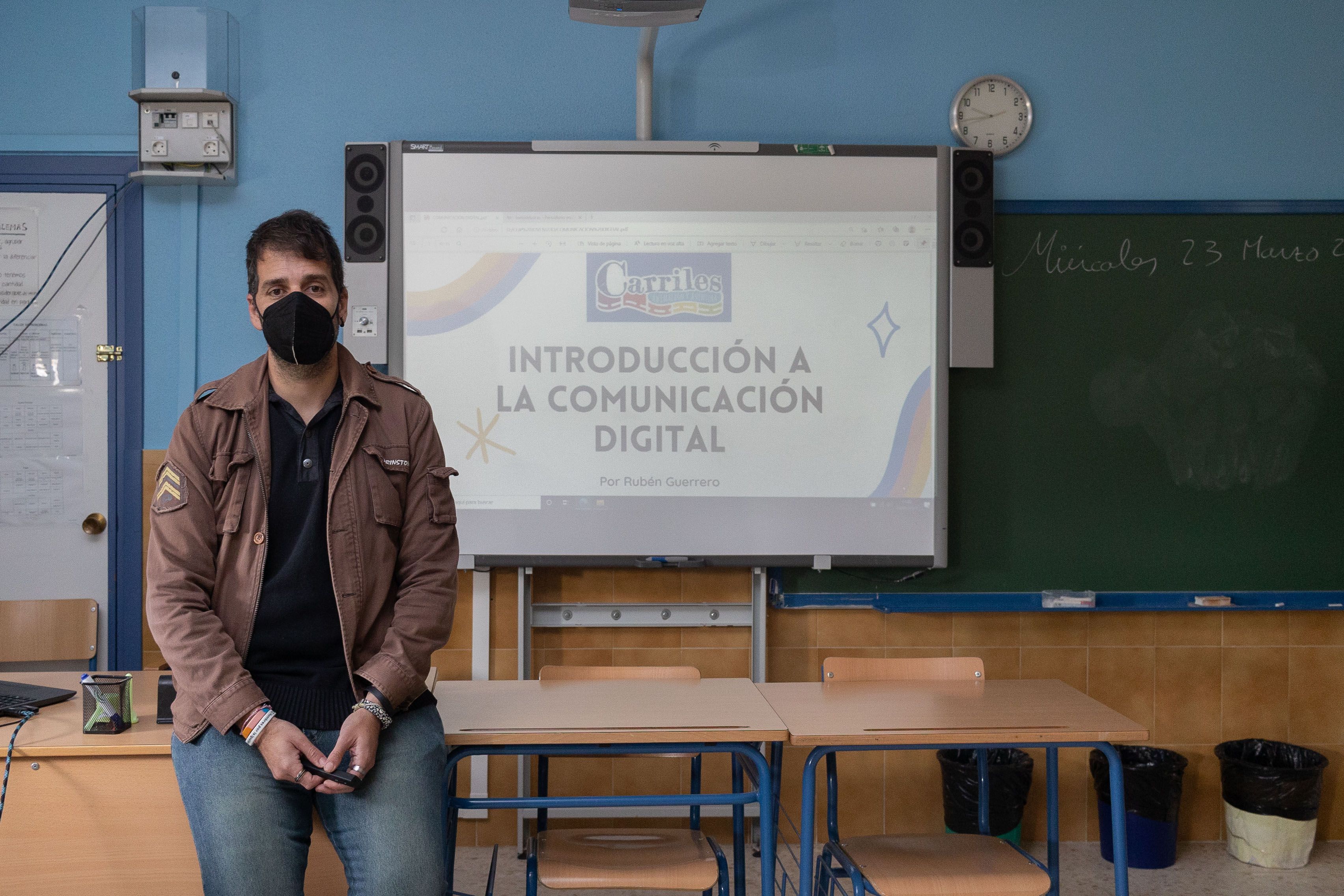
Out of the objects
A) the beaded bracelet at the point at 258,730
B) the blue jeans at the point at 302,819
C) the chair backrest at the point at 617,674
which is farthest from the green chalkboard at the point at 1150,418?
the beaded bracelet at the point at 258,730

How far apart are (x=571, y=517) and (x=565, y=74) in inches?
60.1

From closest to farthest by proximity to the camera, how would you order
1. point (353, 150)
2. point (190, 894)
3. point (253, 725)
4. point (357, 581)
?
point (253, 725)
point (357, 581)
point (190, 894)
point (353, 150)

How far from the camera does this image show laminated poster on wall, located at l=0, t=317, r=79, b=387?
3.40 m

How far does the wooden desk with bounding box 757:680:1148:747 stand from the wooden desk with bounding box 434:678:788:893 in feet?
0.32

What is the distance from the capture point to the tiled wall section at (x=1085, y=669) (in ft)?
11.2

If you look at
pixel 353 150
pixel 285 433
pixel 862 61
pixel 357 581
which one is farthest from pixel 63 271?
pixel 862 61

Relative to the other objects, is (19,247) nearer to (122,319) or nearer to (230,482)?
(122,319)

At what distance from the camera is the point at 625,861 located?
7.07ft

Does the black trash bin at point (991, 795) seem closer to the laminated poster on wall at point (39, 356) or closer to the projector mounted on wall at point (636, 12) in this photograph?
the projector mounted on wall at point (636, 12)

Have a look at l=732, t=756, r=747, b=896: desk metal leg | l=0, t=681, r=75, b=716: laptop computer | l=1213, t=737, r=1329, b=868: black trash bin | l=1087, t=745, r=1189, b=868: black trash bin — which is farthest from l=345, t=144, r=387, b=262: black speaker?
l=1213, t=737, r=1329, b=868: black trash bin

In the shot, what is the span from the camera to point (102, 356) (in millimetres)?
3377

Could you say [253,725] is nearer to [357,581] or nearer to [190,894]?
[357,581]

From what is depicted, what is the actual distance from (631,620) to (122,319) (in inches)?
79.5

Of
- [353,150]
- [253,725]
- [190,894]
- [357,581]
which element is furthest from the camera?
[353,150]
